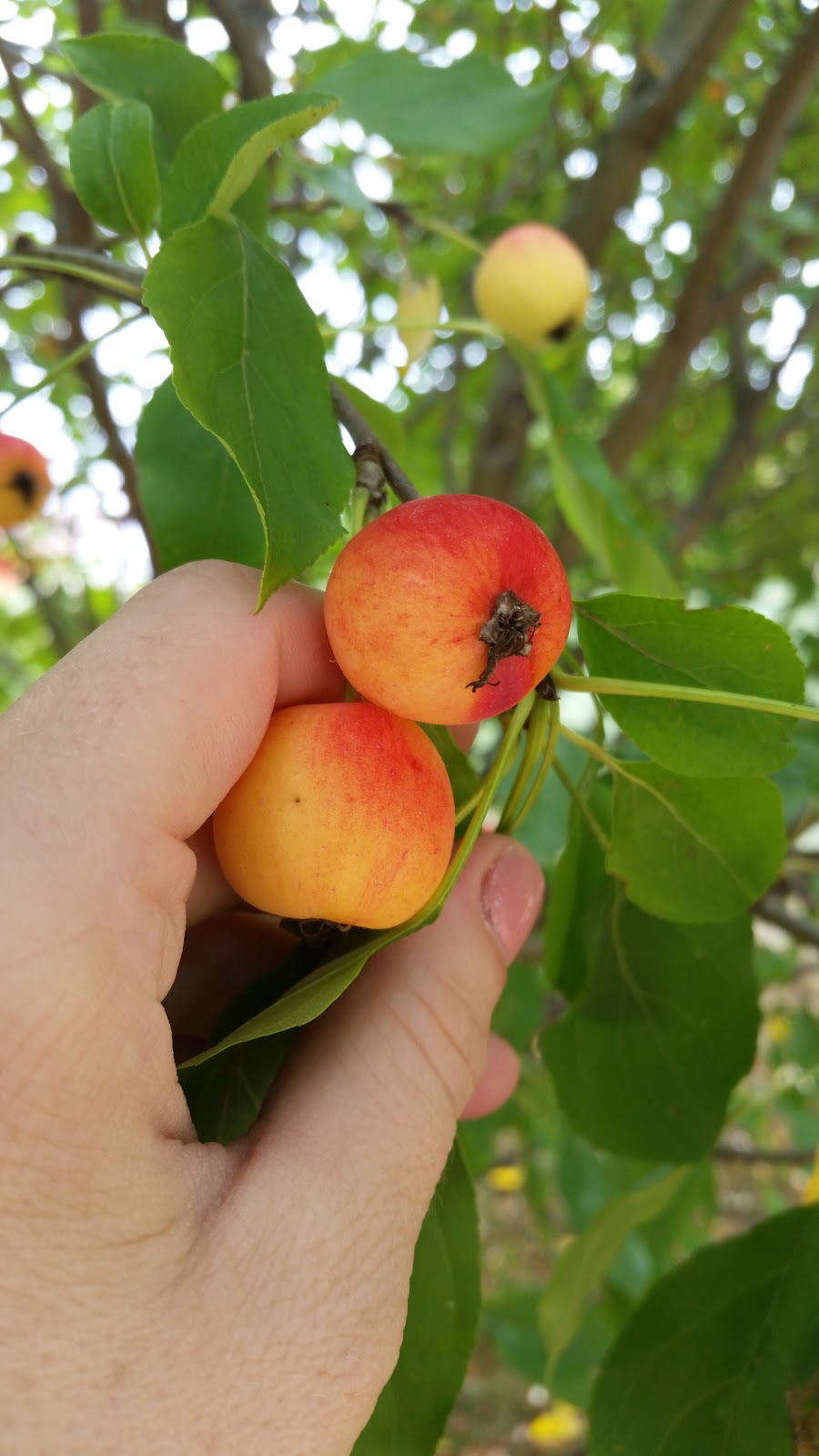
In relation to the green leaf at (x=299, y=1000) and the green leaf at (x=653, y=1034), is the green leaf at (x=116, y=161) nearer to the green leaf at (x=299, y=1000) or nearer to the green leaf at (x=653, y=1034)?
the green leaf at (x=299, y=1000)

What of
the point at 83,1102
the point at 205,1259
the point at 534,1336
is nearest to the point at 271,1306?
the point at 205,1259

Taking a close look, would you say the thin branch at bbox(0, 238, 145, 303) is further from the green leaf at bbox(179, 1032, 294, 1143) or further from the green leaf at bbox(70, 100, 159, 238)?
the green leaf at bbox(179, 1032, 294, 1143)

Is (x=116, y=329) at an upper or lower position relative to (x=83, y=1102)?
upper

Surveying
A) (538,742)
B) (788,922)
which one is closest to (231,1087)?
(538,742)

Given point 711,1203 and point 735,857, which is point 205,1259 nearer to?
point 735,857

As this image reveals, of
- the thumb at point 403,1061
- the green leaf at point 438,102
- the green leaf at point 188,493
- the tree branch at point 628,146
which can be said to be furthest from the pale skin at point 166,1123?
the tree branch at point 628,146

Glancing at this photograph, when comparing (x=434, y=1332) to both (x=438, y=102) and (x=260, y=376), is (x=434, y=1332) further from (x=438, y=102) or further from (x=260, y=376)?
(x=438, y=102)
